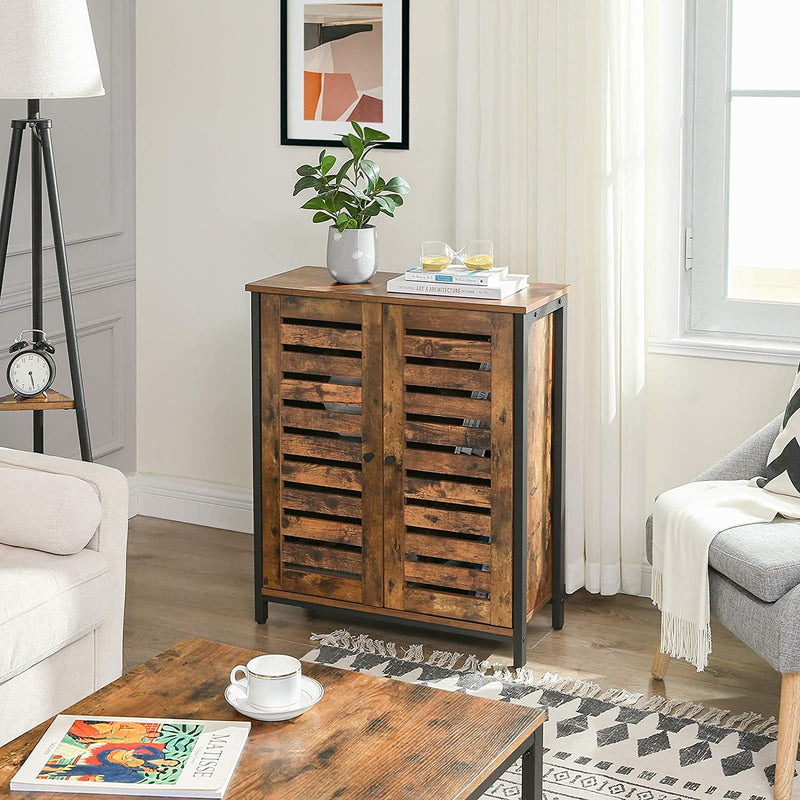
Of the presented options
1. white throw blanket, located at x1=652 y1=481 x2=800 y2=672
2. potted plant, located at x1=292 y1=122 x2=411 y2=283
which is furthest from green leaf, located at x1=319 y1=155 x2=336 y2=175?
white throw blanket, located at x1=652 y1=481 x2=800 y2=672

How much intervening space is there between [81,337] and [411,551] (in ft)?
4.99

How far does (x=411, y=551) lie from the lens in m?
3.19

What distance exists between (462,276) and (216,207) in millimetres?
1315

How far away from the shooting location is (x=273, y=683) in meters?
1.93

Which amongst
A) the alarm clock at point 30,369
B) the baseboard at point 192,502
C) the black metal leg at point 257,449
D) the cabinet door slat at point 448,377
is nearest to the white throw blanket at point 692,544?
the cabinet door slat at point 448,377

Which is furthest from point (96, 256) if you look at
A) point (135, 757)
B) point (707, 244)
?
point (135, 757)

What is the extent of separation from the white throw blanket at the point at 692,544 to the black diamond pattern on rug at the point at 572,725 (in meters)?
0.26

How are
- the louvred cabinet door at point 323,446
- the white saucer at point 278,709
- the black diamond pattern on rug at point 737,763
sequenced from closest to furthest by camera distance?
the white saucer at point 278,709
the black diamond pattern on rug at point 737,763
the louvred cabinet door at point 323,446

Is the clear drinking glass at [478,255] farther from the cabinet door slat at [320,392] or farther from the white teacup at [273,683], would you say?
the white teacup at [273,683]

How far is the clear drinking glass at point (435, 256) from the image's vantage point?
3162 mm

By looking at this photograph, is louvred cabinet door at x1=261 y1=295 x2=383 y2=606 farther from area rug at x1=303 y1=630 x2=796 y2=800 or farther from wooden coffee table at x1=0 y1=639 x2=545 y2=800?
wooden coffee table at x1=0 y1=639 x2=545 y2=800

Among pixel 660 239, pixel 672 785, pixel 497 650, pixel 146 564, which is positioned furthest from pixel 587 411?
pixel 146 564

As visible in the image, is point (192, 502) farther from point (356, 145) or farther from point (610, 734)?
point (610, 734)

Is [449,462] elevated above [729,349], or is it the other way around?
[729,349]
